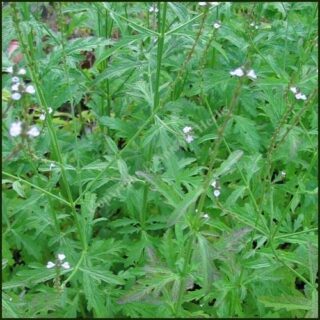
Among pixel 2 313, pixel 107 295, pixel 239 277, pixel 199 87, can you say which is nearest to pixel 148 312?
pixel 107 295

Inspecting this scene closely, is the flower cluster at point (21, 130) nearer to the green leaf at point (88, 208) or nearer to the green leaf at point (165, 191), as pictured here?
the green leaf at point (165, 191)

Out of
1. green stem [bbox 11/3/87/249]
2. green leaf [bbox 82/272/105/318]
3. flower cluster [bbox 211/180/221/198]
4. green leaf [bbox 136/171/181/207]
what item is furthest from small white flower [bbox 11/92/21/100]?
green leaf [bbox 82/272/105/318]

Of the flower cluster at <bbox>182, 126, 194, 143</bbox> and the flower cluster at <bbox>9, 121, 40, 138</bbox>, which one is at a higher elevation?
the flower cluster at <bbox>9, 121, 40, 138</bbox>

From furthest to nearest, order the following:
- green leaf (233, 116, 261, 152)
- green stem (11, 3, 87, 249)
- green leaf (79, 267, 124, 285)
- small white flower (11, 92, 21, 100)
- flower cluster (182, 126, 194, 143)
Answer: green leaf (233, 116, 261, 152) → flower cluster (182, 126, 194, 143) → green leaf (79, 267, 124, 285) → green stem (11, 3, 87, 249) → small white flower (11, 92, 21, 100)

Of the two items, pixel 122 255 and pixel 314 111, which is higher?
pixel 314 111

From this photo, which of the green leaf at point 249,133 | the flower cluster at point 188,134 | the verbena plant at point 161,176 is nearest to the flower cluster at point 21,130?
the verbena plant at point 161,176

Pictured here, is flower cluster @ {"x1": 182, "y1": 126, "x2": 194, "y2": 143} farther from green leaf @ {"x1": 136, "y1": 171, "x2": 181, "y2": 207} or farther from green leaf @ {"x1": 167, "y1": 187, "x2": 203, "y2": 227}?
green leaf @ {"x1": 167, "y1": 187, "x2": 203, "y2": 227}

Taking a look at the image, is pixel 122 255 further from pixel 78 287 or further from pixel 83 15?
pixel 83 15

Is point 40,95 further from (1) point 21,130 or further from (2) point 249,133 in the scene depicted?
(2) point 249,133
